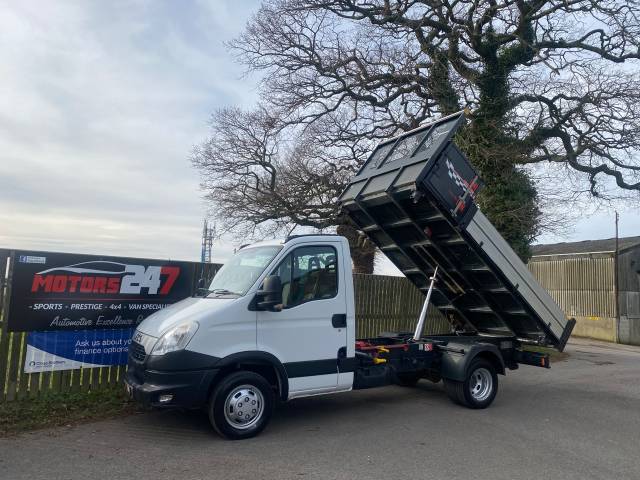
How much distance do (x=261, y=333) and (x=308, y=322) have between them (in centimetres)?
67

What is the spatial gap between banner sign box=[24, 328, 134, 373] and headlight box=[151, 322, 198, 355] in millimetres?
2613

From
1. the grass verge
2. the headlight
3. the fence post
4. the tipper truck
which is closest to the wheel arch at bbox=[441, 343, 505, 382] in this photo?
the tipper truck

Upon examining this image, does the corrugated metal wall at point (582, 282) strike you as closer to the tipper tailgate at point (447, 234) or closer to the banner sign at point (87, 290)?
the tipper tailgate at point (447, 234)

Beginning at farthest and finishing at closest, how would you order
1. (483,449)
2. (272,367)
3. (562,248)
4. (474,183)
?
(562,248), (474,183), (272,367), (483,449)

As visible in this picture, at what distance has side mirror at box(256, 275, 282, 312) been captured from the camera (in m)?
6.19

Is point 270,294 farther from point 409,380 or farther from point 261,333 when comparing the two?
point 409,380

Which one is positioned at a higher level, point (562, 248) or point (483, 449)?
point (562, 248)

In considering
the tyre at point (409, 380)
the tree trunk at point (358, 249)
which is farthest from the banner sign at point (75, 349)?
the tree trunk at point (358, 249)

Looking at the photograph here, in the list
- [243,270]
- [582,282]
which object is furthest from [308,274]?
[582,282]

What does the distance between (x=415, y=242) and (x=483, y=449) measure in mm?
3310

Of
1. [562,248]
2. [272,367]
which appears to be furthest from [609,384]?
[562,248]

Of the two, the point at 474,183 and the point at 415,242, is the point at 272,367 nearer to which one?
the point at 415,242

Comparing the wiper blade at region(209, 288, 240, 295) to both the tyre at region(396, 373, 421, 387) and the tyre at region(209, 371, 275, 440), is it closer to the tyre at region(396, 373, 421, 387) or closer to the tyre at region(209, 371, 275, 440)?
the tyre at region(209, 371, 275, 440)

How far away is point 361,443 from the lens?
619 cm
